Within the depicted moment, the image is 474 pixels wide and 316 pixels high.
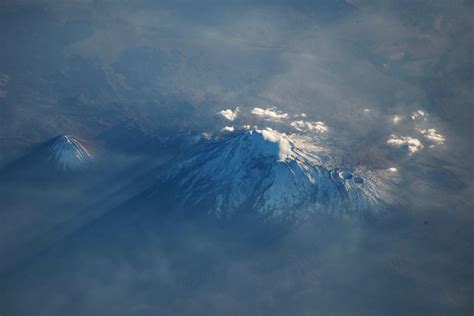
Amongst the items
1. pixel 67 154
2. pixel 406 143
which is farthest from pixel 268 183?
pixel 67 154

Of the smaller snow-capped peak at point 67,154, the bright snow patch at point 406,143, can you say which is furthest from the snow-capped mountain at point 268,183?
the smaller snow-capped peak at point 67,154

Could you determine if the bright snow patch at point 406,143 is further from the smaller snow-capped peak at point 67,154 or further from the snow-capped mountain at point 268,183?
the smaller snow-capped peak at point 67,154

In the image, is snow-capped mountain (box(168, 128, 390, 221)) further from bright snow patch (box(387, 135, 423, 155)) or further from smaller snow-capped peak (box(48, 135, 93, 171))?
smaller snow-capped peak (box(48, 135, 93, 171))

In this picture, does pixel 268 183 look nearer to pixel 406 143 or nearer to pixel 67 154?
pixel 406 143

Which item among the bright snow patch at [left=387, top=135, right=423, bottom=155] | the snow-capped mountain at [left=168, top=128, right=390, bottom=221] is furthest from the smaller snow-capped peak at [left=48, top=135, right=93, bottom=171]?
the bright snow patch at [left=387, top=135, right=423, bottom=155]

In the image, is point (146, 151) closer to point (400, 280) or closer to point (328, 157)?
point (328, 157)

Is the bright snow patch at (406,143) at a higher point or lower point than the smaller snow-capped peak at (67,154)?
lower
